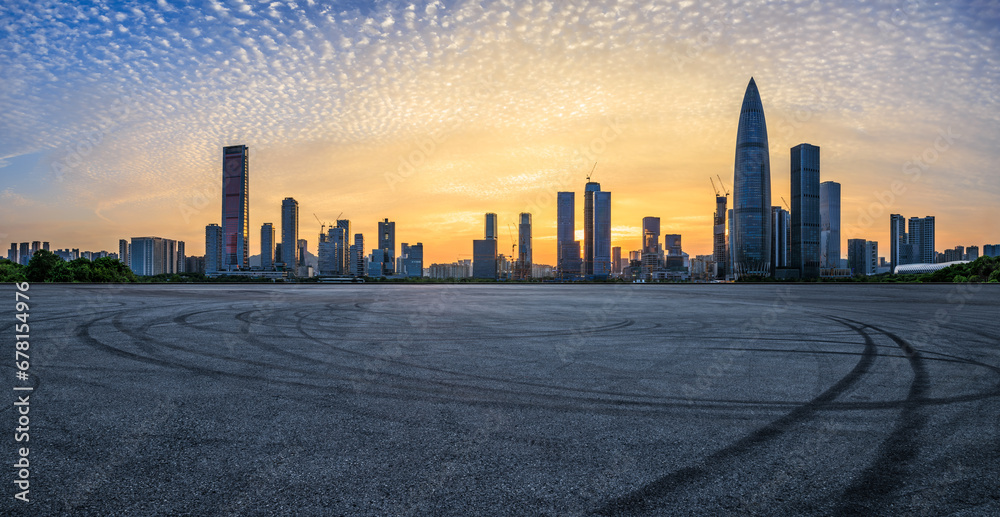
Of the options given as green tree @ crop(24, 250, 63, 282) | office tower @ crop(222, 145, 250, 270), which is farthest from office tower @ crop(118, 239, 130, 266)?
green tree @ crop(24, 250, 63, 282)

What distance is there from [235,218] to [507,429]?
693 ft

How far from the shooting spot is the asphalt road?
4312 mm

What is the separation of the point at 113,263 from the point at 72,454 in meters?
99.1

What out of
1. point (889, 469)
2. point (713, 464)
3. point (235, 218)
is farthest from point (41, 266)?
point (235, 218)

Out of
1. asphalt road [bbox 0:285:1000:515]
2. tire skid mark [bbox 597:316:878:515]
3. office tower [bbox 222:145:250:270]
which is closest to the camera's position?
tire skid mark [bbox 597:316:878:515]

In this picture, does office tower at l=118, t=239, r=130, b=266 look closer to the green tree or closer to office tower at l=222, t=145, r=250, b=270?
office tower at l=222, t=145, r=250, b=270

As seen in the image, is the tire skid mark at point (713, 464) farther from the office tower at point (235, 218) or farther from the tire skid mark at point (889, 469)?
the office tower at point (235, 218)

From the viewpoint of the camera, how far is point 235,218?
A: 618 feet

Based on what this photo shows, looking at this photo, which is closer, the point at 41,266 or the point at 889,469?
the point at 889,469

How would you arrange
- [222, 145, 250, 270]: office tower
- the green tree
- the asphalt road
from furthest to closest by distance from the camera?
[222, 145, 250, 270]: office tower
the green tree
the asphalt road

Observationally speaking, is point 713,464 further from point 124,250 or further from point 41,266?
point 124,250

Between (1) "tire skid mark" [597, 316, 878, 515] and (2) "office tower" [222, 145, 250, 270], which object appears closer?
(1) "tire skid mark" [597, 316, 878, 515]

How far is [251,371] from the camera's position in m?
9.40

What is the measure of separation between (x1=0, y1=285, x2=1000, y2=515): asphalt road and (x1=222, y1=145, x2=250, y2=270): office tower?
196994 millimetres
